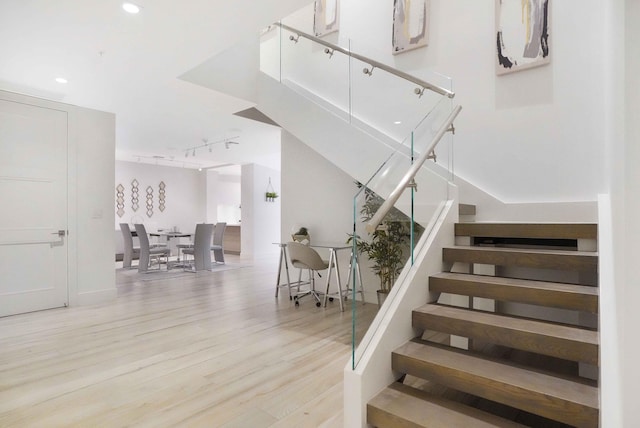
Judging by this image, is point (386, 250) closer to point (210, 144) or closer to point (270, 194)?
point (210, 144)

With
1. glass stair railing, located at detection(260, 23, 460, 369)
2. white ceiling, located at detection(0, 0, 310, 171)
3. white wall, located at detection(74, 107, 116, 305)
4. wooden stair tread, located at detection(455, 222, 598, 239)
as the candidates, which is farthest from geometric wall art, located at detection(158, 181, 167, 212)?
wooden stair tread, located at detection(455, 222, 598, 239)

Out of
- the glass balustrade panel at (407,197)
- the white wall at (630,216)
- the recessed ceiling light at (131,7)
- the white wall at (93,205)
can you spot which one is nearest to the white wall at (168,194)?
the white wall at (93,205)

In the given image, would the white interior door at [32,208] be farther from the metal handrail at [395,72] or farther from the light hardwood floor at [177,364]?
the metal handrail at [395,72]

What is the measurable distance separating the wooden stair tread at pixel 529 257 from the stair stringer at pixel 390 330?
156mm

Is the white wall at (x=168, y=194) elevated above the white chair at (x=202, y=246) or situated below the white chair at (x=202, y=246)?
above

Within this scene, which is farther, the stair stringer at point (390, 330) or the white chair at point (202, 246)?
the white chair at point (202, 246)

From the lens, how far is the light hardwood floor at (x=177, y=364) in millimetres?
2172

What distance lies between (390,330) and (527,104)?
9.74 feet

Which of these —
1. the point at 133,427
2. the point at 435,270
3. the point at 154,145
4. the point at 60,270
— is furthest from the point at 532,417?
the point at 154,145

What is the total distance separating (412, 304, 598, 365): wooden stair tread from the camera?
182cm

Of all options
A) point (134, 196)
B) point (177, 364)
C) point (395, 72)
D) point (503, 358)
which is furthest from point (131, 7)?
point (134, 196)

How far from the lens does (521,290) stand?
222 cm

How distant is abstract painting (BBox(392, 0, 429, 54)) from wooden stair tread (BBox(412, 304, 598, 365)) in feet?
11.6

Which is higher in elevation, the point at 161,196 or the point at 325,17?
the point at 325,17
